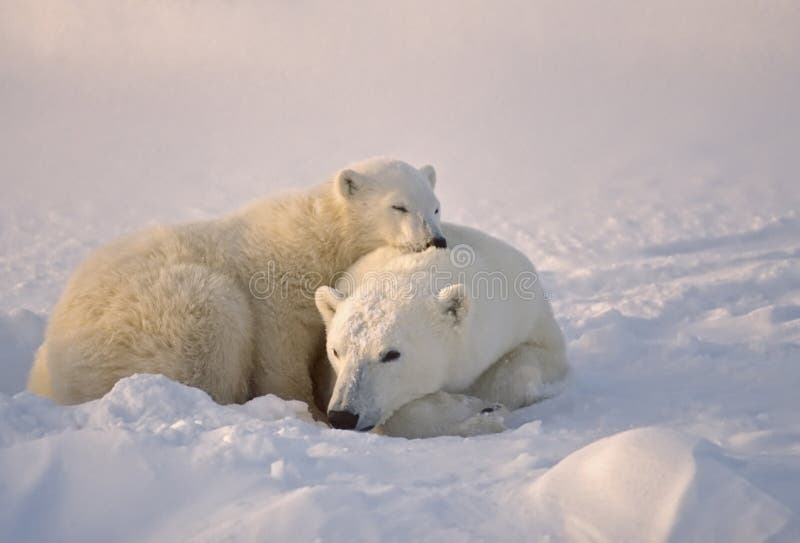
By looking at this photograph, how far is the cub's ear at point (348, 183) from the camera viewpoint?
17.4ft

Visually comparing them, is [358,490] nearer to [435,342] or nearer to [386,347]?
[386,347]

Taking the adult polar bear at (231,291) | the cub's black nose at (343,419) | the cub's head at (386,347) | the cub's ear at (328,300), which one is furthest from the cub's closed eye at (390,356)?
the adult polar bear at (231,291)

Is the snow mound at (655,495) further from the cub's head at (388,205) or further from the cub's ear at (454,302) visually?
the cub's head at (388,205)

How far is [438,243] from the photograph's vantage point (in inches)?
196

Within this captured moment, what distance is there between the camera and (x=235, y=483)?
2.67 meters

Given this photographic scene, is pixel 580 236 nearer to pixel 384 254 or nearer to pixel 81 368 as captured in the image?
pixel 384 254

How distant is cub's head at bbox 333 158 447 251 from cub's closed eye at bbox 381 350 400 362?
1145mm

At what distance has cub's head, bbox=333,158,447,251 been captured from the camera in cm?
518

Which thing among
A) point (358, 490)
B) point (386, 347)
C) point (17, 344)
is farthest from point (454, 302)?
point (17, 344)

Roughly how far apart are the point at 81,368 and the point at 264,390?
39.5 inches

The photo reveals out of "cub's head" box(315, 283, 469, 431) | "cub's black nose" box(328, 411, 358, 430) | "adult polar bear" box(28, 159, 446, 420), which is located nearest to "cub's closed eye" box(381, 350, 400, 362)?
"cub's head" box(315, 283, 469, 431)

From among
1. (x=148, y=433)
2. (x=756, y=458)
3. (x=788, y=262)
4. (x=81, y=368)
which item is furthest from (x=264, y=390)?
(x=788, y=262)

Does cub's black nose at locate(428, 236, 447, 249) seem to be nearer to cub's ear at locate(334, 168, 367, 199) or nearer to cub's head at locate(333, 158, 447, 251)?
cub's head at locate(333, 158, 447, 251)

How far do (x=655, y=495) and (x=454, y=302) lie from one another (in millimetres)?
2025
